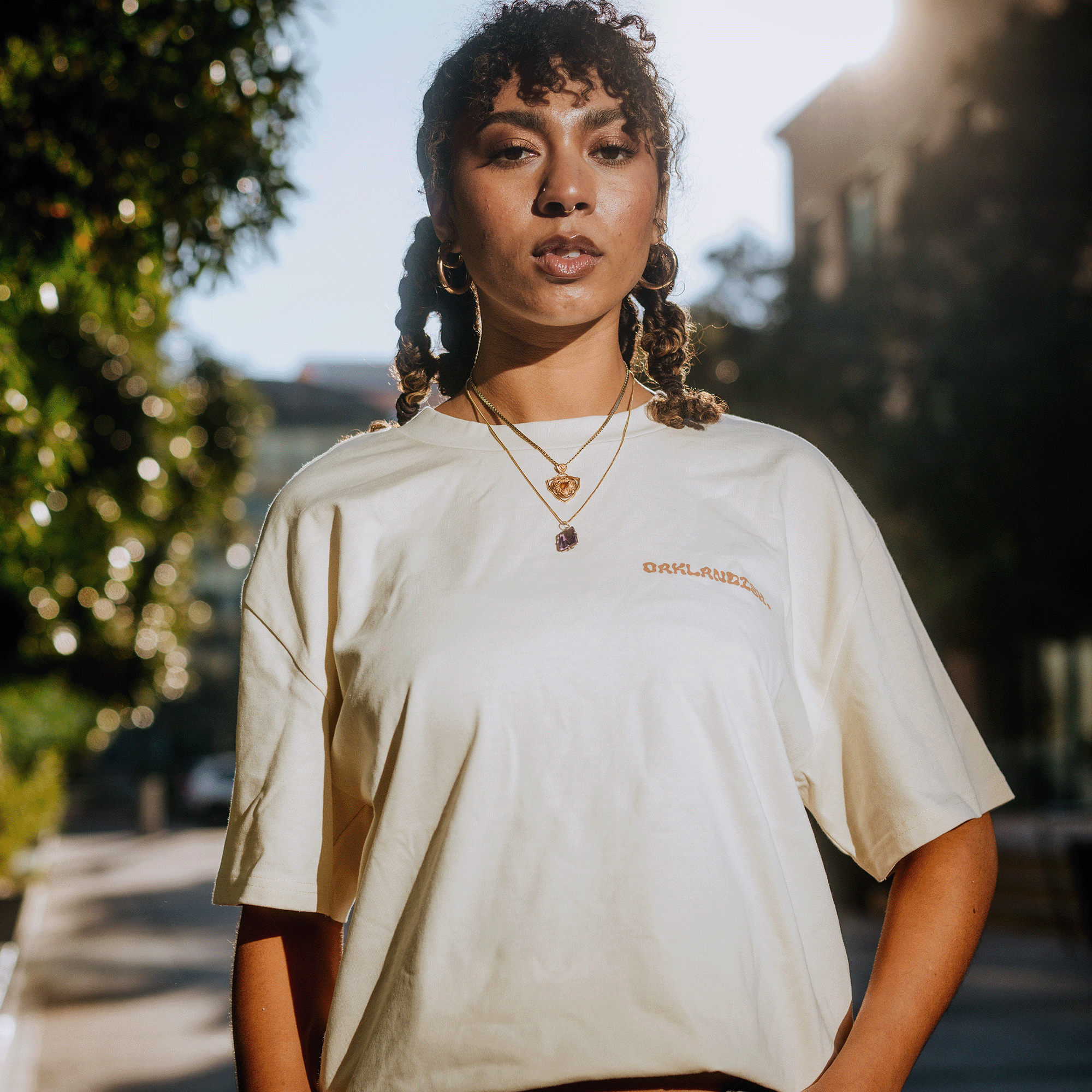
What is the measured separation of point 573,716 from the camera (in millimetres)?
1301

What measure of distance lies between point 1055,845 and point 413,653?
1559 cm

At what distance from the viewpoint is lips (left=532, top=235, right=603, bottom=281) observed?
4.79ft

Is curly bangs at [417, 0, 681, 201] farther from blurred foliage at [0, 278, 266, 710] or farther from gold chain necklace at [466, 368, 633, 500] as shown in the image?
blurred foliage at [0, 278, 266, 710]

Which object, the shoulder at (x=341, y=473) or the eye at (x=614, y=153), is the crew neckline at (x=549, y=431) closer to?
the shoulder at (x=341, y=473)

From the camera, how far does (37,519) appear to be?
377 cm

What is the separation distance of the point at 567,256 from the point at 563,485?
264 millimetres

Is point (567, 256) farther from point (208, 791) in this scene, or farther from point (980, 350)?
point (208, 791)

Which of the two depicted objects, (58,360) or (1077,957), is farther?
(1077,957)

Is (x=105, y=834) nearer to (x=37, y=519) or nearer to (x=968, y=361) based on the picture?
(x=968, y=361)

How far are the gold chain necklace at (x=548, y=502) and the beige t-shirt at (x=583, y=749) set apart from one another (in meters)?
0.01

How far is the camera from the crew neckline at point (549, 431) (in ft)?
4.97

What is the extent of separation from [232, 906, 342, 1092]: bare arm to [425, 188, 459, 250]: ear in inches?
33.1

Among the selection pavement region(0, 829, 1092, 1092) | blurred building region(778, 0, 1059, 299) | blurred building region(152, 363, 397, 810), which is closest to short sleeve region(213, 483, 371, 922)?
pavement region(0, 829, 1092, 1092)

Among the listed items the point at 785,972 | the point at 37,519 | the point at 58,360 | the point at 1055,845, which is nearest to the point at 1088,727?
the point at 1055,845
